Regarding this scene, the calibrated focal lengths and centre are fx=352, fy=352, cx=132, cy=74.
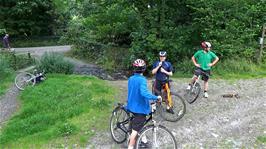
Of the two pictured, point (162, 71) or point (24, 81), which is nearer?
point (162, 71)

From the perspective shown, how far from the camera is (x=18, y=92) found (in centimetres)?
1451

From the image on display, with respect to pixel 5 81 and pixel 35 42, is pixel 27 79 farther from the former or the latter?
pixel 35 42

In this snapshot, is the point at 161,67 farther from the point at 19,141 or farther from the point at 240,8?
the point at 240,8

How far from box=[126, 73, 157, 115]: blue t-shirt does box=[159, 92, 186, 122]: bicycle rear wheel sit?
2421 mm

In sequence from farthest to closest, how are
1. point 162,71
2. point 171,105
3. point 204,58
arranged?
point 204,58 → point 171,105 → point 162,71

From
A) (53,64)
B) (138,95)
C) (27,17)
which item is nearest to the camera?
(138,95)

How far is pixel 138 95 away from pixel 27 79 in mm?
9444

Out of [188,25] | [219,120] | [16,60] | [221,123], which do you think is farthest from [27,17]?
[221,123]

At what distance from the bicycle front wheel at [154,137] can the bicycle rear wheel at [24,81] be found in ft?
29.6

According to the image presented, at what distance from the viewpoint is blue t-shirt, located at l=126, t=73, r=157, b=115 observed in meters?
6.69

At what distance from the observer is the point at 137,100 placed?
22.9ft

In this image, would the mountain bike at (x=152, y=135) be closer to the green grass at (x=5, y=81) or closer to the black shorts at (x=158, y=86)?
the black shorts at (x=158, y=86)

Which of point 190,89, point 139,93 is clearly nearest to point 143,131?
point 139,93

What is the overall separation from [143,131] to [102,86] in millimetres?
6462
